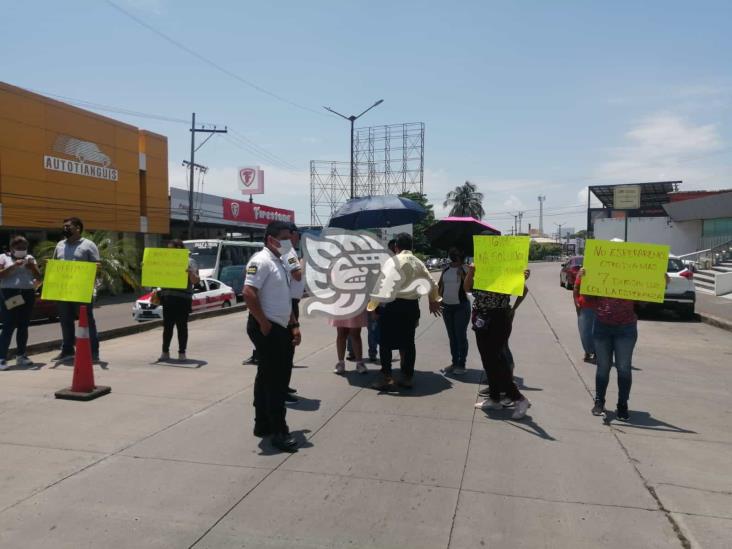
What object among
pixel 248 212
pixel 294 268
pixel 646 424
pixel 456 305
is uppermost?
pixel 248 212

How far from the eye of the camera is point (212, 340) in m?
10.8

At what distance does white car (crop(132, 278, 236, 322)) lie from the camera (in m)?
15.7

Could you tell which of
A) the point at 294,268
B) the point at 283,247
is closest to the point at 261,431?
the point at 294,268

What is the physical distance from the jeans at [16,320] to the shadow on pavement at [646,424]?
7.29 meters

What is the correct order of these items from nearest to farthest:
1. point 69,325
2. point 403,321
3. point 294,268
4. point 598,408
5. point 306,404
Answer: point 598,408
point 306,404
point 294,268
point 403,321
point 69,325

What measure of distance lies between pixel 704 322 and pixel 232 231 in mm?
36160

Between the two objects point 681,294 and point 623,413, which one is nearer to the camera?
point 623,413

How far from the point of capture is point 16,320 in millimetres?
7820

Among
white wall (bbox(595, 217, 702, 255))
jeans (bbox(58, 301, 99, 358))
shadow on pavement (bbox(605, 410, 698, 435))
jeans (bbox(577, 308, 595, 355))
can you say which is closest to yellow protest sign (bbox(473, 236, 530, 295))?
shadow on pavement (bbox(605, 410, 698, 435))

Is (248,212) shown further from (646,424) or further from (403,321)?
(646,424)

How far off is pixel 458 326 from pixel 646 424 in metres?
2.62

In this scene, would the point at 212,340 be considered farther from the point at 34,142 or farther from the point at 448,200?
the point at 448,200

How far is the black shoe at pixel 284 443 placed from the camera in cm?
476

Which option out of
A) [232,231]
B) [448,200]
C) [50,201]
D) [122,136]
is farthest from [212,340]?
[448,200]
